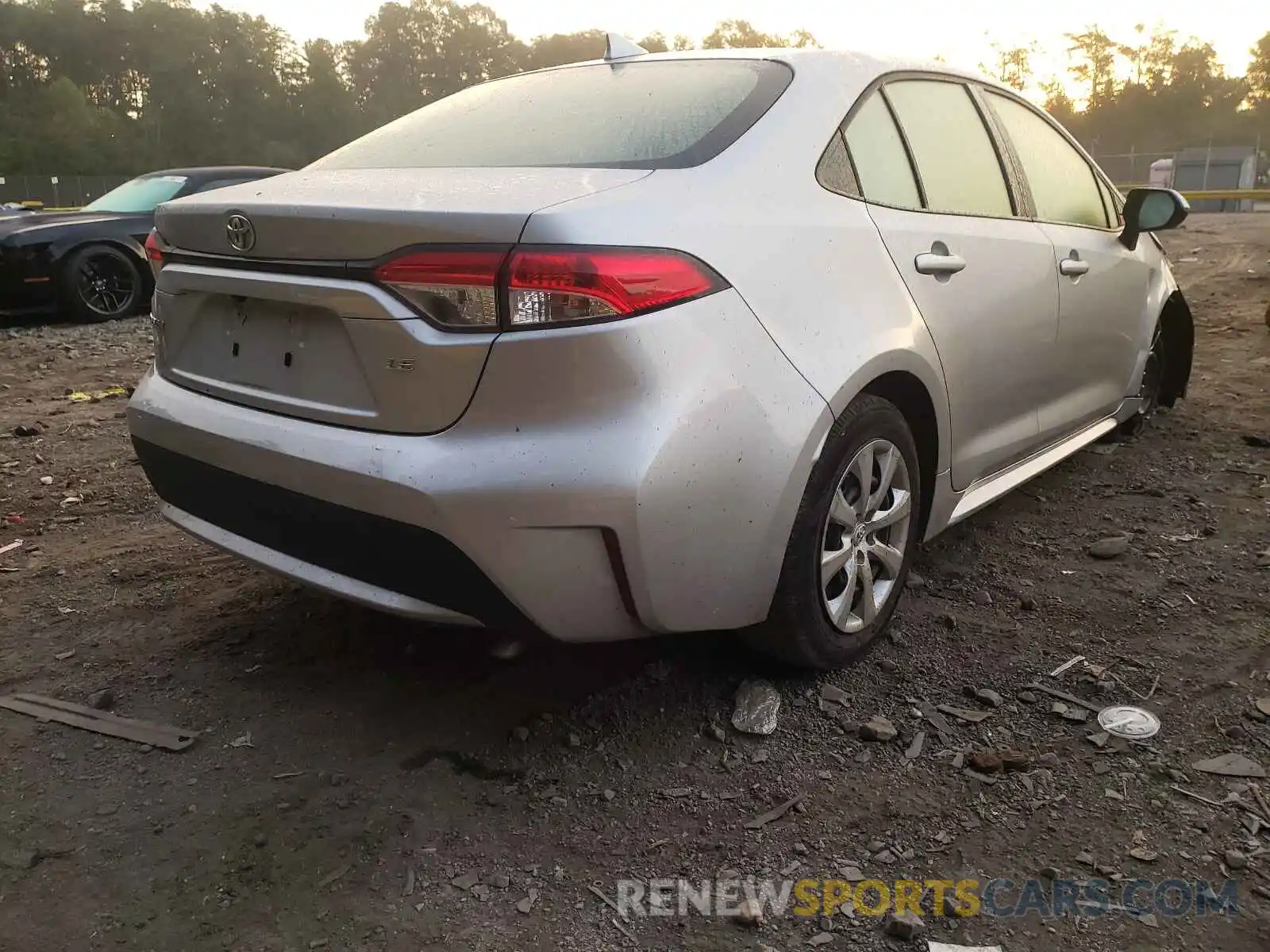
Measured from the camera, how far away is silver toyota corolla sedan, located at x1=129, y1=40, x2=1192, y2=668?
1990 mm

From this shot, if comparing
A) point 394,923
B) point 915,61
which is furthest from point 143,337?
point 394,923

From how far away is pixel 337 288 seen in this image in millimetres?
2100

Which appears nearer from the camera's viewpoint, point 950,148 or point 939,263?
point 939,263

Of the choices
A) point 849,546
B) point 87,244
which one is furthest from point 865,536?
point 87,244

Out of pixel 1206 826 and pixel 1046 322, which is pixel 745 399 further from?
pixel 1046 322

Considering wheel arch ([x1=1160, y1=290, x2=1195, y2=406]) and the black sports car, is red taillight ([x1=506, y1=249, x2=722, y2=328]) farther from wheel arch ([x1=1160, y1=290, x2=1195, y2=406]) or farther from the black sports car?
the black sports car

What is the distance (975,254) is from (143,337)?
7.33m

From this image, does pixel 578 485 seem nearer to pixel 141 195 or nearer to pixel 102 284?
pixel 102 284

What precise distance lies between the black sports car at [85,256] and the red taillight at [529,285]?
7237mm

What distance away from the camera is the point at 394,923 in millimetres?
1908

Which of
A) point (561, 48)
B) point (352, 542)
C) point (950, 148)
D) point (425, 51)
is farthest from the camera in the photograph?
point (425, 51)

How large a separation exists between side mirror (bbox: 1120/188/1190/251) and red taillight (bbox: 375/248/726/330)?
2943mm

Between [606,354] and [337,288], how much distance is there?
586 millimetres

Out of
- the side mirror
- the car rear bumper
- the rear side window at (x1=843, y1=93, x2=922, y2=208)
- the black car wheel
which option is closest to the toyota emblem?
the car rear bumper
